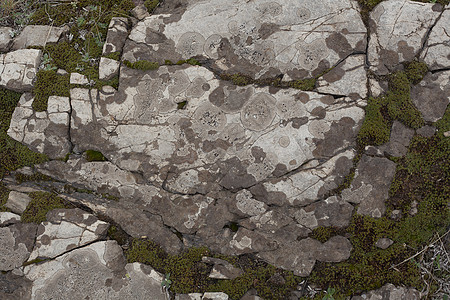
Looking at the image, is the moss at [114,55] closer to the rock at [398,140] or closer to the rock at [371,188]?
the rock at [371,188]

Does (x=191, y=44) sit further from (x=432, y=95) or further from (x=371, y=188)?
(x=432, y=95)

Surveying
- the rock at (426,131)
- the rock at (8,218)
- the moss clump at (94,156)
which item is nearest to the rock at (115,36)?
the moss clump at (94,156)

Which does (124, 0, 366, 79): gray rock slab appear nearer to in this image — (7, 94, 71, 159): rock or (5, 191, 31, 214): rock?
(7, 94, 71, 159): rock

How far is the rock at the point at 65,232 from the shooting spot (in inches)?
206

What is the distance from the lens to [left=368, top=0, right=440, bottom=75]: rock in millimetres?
5297

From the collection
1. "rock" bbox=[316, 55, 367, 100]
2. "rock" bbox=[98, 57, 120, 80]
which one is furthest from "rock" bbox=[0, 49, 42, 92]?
"rock" bbox=[316, 55, 367, 100]

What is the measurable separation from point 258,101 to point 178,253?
279 cm

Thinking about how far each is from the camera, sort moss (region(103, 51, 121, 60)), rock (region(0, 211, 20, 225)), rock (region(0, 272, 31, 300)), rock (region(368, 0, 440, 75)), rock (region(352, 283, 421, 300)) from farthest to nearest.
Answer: moss (region(103, 51, 121, 60)), rock (region(0, 211, 20, 225)), rock (region(368, 0, 440, 75)), rock (region(0, 272, 31, 300)), rock (region(352, 283, 421, 300))

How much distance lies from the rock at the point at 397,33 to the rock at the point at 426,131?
1.07 metres

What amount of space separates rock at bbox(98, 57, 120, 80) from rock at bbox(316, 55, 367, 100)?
3432mm

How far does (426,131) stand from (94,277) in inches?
226

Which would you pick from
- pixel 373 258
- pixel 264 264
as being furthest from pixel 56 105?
pixel 373 258

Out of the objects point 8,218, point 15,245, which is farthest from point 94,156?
point 15,245

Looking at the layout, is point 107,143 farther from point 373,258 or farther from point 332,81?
point 373,258
